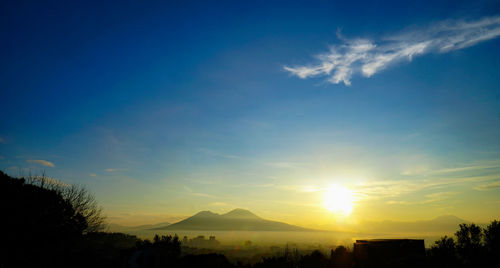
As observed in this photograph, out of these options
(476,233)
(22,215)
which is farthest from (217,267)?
(22,215)

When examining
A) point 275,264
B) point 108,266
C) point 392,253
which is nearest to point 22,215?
point 108,266

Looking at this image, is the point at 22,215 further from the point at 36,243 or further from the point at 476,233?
the point at 476,233

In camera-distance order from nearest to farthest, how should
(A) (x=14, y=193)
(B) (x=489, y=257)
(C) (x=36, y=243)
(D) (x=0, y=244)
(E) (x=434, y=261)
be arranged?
(B) (x=489, y=257)
(E) (x=434, y=261)
(D) (x=0, y=244)
(C) (x=36, y=243)
(A) (x=14, y=193)

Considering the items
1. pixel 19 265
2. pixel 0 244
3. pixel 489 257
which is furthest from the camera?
pixel 0 244

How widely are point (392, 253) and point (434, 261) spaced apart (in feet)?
41.5

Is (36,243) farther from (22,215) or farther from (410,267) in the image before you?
(410,267)

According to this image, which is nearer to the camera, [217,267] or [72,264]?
[217,267]

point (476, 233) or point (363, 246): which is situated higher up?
point (476, 233)

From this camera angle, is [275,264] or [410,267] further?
[275,264]

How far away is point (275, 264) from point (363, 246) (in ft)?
33.1

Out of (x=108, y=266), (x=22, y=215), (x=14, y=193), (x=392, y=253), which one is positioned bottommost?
(x=108, y=266)

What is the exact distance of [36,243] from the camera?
2859 cm

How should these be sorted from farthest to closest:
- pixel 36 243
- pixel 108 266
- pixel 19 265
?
pixel 36 243 < pixel 108 266 < pixel 19 265

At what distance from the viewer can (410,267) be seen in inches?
590
